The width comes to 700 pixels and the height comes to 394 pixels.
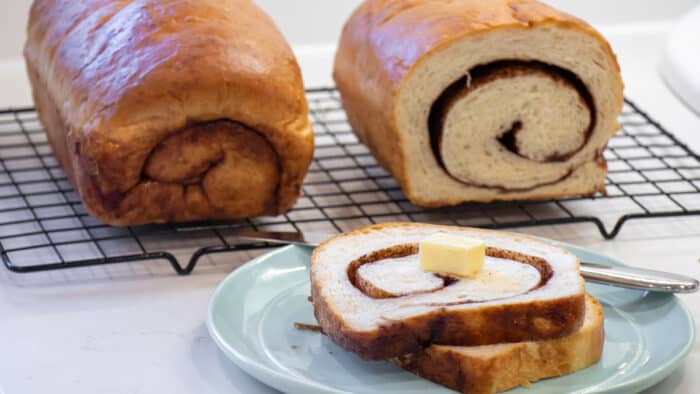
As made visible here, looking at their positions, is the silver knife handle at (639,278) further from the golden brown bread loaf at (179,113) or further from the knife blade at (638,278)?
the golden brown bread loaf at (179,113)

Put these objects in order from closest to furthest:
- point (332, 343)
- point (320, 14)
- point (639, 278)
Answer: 1. point (332, 343)
2. point (639, 278)
3. point (320, 14)

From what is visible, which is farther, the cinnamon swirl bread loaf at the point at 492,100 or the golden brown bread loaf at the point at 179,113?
the cinnamon swirl bread loaf at the point at 492,100

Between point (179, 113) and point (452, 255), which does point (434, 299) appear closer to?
point (452, 255)

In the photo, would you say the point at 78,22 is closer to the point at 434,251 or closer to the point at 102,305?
the point at 102,305

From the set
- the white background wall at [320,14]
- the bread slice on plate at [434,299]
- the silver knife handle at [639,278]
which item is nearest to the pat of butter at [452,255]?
the bread slice on plate at [434,299]

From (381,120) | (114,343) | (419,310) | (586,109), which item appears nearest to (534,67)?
(586,109)

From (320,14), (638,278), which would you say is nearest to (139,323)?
(638,278)

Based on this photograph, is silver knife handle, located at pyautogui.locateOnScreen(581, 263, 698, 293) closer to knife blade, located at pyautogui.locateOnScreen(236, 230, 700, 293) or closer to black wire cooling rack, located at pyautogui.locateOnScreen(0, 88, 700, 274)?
knife blade, located at pyautogui.locateOnScreen(236, 230, 700, 293)
